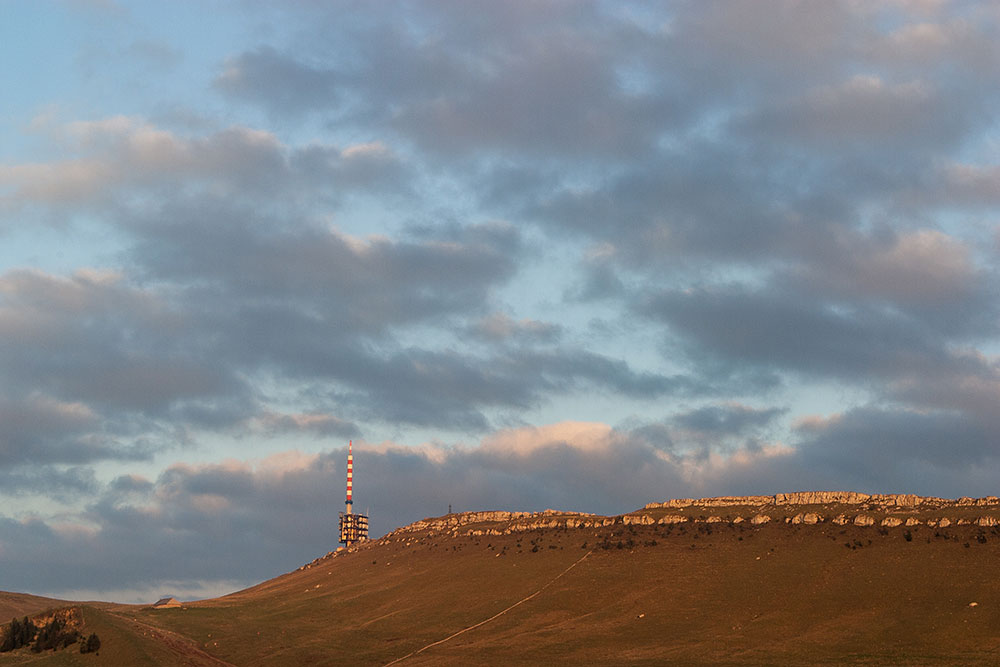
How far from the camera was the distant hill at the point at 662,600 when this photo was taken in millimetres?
73000

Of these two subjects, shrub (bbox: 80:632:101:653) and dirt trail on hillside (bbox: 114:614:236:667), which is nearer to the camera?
shrub (bbox: 80:632:101:653)

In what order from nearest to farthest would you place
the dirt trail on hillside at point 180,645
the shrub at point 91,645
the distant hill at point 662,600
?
the distant hill at point 662,600
the shrub at point 91,645
the dirt trail on hillside at point 180,645

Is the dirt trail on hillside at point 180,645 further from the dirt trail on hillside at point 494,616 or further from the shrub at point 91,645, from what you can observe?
the dirt trail on hillside at point 494,616

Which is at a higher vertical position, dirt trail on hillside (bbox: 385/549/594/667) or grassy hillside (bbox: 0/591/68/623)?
grassy hillside (bbox: 0/591/68/623)

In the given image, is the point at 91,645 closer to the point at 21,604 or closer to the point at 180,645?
the point at 180,645

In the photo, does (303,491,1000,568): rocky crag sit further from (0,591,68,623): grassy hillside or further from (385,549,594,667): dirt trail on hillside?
(0,591,68,623): grassy hillside

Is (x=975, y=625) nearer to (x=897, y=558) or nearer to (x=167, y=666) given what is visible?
(x=897, y=558)

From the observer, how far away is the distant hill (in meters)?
73.0

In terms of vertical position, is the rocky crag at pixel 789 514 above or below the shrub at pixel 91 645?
above

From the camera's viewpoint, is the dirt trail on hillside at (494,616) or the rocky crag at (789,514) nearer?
the dirt trail on hillside at (494,616)

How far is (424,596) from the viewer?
347 ft

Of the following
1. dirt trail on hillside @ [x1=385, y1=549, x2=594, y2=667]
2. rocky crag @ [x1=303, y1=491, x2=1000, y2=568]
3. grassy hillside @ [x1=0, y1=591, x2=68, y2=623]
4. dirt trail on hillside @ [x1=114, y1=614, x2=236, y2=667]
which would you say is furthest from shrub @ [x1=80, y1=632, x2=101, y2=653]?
rocky crag @ [x1=303, y1=491, x2=1000, y2=568]

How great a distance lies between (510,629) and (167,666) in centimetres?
2688

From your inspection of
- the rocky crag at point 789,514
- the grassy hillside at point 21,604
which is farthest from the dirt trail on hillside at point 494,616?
the grassy hillside at point 21,604
